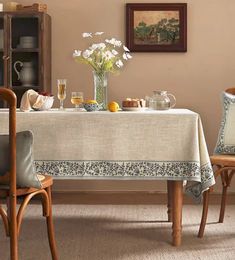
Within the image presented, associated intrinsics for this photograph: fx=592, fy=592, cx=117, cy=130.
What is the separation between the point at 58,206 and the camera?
470 cm

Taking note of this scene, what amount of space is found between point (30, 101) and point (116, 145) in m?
0.63

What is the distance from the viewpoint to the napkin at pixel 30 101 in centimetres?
356

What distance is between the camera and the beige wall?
5.29 metres

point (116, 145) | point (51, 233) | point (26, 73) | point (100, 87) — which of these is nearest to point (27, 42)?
point (26, 73)

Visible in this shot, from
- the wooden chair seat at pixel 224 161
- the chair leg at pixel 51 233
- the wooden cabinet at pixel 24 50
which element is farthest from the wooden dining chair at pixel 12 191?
the wooden cabinet at pixel 24 50

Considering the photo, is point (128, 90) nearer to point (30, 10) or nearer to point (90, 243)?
point (30, 10)

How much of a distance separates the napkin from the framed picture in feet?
6.07

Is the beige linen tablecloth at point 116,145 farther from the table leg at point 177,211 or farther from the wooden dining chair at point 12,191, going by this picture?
the wooden dining chair at point 12,191

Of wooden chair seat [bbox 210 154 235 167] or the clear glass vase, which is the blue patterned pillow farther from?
the clear glass vase

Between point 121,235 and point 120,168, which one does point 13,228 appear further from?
point 121,235

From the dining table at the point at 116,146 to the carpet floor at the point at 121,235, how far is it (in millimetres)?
241

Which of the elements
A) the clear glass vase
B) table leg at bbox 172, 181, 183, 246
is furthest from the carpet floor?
the clear glass vase

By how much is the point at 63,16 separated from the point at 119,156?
2289mm

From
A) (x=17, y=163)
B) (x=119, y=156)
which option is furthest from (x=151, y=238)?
(x=17, y=163)
